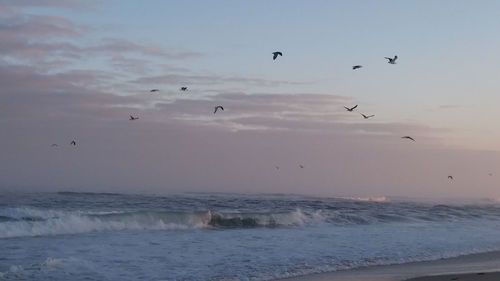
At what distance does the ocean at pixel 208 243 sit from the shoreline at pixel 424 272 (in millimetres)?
612

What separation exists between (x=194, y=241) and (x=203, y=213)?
998cm

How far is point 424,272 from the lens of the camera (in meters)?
15.1

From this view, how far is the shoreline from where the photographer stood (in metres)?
13.9

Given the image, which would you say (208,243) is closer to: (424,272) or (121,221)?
(424,272)

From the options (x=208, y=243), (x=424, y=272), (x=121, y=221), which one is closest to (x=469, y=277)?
(x=424, y=272)

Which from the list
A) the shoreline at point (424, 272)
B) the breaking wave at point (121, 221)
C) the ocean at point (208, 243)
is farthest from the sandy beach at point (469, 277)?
the breaking wave at point (121, 221)

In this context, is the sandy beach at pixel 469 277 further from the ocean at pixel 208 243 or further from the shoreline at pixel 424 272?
the ocean at pixel 208 243

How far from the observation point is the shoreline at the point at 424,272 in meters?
13.9

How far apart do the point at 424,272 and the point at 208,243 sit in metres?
7.90

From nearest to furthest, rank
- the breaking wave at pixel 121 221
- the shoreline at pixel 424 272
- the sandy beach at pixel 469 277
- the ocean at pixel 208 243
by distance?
1. the sandy beach at pixel 469 277
2. the shoreline at pixel 424 272
3. the ocean at pixel 208 243
4. the breaking wave at pixel 121 221

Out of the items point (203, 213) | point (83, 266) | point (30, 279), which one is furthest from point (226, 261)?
point (203, 213)

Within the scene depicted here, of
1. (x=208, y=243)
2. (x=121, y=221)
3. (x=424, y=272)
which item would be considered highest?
(x=121, y=221)

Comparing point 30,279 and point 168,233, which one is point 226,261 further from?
point 168,233

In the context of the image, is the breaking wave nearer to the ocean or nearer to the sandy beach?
the ocean
